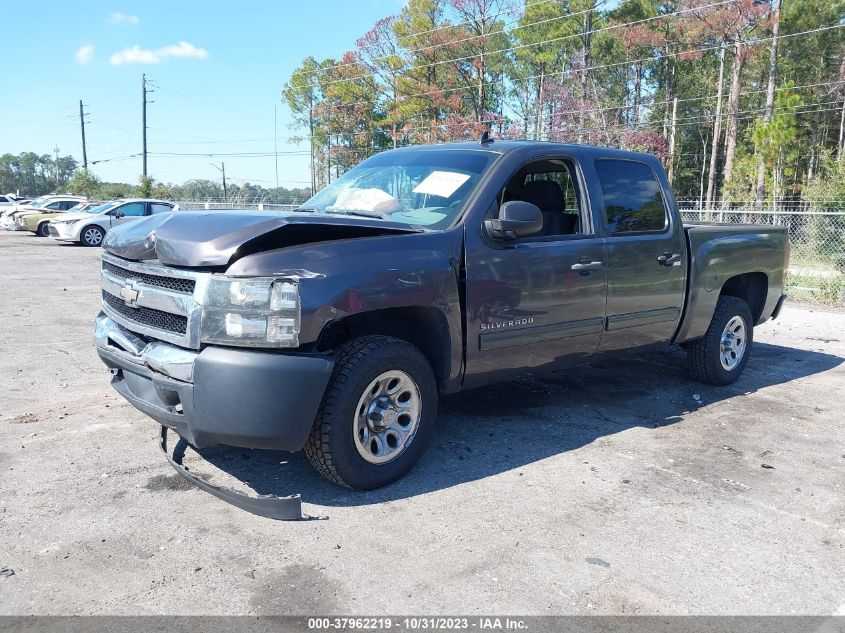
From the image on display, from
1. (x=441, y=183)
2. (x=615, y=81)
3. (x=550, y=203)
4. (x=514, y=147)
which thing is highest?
(x=615, y=81)

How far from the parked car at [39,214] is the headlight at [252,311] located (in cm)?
2747

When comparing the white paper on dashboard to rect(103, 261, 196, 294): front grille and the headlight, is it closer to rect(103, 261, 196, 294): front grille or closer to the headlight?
the headlight

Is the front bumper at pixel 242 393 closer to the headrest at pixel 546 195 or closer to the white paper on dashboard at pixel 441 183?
the white paper on dashboard at pixel 441 183

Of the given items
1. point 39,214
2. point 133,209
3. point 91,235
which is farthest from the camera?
point 39,214

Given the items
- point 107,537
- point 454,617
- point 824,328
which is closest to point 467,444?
point 454,617

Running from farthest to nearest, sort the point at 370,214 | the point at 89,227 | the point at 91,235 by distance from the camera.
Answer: the point at 91,235 → the point at 89,227 → the point at 370,214

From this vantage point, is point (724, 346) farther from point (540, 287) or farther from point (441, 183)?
point (441, 183)

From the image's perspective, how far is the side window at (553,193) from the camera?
16.2ft

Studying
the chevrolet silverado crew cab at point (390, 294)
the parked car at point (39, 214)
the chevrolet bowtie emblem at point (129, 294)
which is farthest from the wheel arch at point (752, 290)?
the parked car at point (39, 214)

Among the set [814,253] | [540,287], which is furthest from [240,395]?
[814,253]

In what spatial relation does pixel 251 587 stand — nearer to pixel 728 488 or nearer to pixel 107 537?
pixel 107 537

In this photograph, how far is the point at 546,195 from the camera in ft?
17.1

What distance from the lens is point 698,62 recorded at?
49.0 metres

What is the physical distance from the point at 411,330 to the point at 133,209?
832 inches
